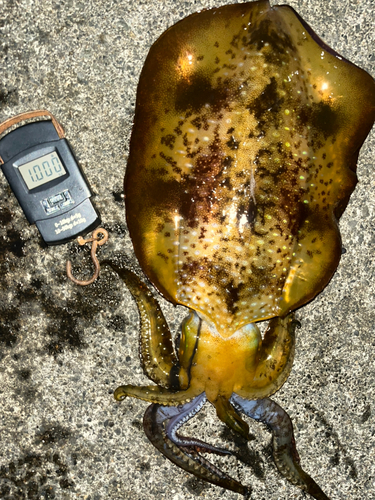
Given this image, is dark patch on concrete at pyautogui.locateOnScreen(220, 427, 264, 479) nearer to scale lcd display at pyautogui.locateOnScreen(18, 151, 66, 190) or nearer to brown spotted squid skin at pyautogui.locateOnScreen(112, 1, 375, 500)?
brown spotted squid skin at pyautogui.locateOnScreen(112, 1, 375, 500)

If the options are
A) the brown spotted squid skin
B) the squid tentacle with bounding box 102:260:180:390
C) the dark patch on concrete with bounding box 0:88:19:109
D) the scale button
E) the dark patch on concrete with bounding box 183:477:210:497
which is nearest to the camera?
the brown spotted squid skin

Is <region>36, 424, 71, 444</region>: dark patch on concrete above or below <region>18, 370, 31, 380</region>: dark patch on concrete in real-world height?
below

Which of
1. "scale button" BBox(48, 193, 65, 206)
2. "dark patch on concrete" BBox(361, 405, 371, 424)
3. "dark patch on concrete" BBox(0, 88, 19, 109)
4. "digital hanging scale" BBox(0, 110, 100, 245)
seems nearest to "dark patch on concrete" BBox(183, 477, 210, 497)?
"dark patch on concrete" BBox(361, 405, 371, 424)

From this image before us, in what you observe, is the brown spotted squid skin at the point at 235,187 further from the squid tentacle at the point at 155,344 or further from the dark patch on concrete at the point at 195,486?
the dark patch on concrete at the point at 195,486

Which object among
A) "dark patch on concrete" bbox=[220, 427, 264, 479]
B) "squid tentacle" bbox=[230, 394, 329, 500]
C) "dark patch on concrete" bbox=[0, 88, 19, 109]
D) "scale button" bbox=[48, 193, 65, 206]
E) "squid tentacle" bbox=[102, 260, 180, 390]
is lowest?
"dark patch on concrete" bbox=[220, 427, 264, 479]

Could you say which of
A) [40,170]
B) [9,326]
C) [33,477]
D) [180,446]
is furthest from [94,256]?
[33,477]

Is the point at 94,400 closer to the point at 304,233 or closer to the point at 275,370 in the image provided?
the point at 275,370

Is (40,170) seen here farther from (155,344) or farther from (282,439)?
(282,439)
